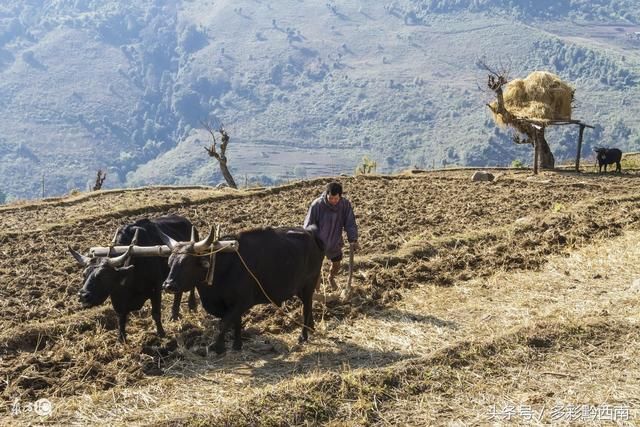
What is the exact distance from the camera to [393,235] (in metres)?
13.8

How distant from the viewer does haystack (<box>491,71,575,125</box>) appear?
23.6 metres

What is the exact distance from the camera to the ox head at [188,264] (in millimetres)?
7234

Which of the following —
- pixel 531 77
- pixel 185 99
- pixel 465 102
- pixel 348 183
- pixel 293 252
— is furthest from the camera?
pixel 185 99

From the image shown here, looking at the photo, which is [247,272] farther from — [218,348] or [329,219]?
[329,219]

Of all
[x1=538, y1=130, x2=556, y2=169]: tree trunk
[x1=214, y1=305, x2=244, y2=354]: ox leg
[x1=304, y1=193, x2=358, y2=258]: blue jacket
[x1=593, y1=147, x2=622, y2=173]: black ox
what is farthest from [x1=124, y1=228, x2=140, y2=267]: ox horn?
[x1=593, y1=147, x2=622, y2=173]: black ox

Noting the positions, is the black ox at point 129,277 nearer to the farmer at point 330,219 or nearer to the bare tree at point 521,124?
the farmer at point 330,219

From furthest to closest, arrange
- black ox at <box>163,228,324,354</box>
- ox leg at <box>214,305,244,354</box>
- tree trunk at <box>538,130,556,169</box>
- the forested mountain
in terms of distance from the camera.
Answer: the forested mountain < tree trunk at <box>538,130,556,169</box> < ox leg at <box>214,305,244,354</box> < black ox at <box>163,228,324,354</box>

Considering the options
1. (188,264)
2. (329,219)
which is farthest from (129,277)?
(329,219)

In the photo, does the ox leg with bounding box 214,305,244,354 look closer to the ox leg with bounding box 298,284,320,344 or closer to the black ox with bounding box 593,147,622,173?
the ox leg with bounding box 298,284,320,344

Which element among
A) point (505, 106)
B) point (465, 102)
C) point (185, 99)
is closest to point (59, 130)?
point (185, 99)

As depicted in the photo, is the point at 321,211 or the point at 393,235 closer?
the point at 321,211

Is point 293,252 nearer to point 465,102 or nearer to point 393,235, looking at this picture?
point 393,235

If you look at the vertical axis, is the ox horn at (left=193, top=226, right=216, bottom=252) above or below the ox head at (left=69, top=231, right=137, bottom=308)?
above

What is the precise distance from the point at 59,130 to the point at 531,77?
158112mm
